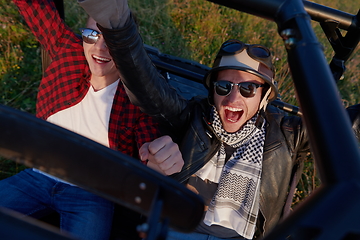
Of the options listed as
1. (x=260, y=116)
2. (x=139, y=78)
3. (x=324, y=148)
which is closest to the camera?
(x=324, y=148)

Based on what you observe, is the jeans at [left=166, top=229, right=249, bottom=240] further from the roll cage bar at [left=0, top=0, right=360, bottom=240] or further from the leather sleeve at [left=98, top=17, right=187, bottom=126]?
the roll cage bar at [left=0, top=0, right=360, bottom=240]

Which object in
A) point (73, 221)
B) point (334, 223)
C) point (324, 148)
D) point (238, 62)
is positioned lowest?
point (73, 221)

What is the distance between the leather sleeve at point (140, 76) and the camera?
1.35 m

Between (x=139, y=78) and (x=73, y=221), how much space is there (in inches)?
37.6

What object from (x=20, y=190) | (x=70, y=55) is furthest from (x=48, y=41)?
(x=20, y=190)

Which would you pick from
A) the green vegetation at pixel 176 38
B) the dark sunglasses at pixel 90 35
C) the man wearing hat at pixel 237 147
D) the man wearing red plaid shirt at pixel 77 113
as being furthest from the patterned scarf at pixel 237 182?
the green vegetation at pixel 176 38

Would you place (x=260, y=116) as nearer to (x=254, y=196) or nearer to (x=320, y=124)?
(x=254, y=196)

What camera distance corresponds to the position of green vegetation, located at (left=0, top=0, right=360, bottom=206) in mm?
3566

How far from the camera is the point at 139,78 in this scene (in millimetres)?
1586

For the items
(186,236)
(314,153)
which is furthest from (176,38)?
(314,153)

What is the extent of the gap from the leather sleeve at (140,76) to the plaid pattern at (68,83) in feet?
0.65

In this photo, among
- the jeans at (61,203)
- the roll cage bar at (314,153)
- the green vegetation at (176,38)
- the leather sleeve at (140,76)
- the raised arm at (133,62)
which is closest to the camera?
the roll cage bar at (314,153)

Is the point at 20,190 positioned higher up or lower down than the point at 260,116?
lower down

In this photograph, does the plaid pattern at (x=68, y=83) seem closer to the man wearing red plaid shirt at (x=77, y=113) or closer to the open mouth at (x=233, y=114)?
the man wearing red plaid shirt at (x=77, y=113)
